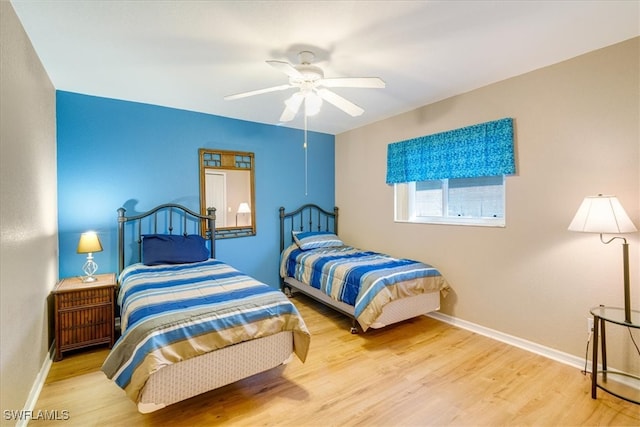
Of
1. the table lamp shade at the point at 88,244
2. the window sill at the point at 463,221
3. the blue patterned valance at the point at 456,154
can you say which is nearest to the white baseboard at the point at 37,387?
the table lamp shade at the point at 88,244

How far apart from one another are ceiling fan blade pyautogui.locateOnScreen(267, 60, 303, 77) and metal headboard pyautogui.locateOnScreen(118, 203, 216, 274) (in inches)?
85.7

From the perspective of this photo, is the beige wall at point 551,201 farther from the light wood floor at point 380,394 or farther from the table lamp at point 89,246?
the table lamp at point 89,246

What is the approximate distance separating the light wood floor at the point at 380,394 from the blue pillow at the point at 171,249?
3.08 feet

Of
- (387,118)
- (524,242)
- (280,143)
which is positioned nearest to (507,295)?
(524,242)

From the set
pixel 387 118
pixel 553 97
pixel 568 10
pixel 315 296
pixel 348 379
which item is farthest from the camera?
pixel 387 118

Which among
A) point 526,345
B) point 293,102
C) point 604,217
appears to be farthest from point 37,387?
point 604,217

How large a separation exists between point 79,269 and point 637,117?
4920 millimetres

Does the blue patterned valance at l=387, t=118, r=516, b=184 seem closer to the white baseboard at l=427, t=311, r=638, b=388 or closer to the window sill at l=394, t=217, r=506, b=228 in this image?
the window sill at l=394, t=217, r=506, b=228

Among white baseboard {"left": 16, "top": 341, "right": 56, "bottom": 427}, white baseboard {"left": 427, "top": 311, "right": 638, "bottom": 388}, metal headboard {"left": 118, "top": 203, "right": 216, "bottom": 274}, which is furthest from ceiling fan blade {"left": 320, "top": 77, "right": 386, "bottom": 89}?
white baseboard {"left": 16, "top": 341, "right": 56, "bottom": 427}

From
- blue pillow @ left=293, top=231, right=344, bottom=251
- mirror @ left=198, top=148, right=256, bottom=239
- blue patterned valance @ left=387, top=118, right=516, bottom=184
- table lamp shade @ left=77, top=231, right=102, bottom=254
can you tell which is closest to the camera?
table lamp shade @ left=77, top=231, right=102, bottom=254

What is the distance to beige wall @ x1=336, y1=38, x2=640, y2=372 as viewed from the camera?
7.11 ft

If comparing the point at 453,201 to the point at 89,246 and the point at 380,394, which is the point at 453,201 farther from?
the point at 89,246

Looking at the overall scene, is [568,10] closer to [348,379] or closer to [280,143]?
[348,379]

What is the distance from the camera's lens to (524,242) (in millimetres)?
2682
